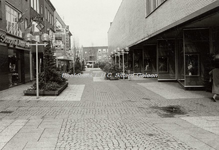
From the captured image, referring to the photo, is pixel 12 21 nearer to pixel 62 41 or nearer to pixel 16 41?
pixel 16 41

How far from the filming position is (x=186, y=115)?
298 inches

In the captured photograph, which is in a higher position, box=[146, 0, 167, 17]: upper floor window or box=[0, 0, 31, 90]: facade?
box=[146, 0, 167, 17]: upper floor window

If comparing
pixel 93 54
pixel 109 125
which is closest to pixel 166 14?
pixel 109 125

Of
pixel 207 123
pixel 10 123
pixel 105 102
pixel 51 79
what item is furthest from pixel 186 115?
pixel 51 79

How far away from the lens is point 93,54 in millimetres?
109312

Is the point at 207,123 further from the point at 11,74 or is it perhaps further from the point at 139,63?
the point at 139,63

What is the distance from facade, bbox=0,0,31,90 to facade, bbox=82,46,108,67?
87.9 metres

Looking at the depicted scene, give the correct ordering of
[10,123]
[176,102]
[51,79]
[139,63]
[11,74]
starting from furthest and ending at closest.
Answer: [139,63]
[11,74]
[51,79]
[176,102]
[10,123]

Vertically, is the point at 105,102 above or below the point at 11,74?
below

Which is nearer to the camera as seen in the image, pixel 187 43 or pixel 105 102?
pixel 105 102

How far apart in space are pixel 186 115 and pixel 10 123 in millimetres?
5309

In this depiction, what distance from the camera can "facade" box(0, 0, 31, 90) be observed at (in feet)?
46.6

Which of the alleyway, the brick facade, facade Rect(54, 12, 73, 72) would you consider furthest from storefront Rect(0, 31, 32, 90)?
the brick facade

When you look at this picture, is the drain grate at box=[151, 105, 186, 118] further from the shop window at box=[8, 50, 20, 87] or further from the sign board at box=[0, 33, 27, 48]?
the shop window at box=[8, 50, 20, 87]
